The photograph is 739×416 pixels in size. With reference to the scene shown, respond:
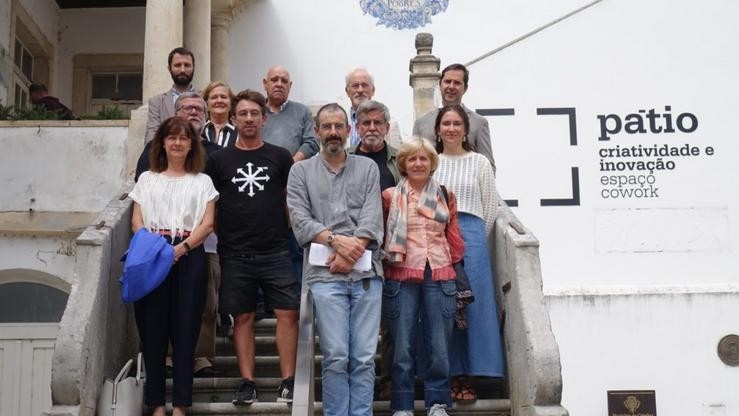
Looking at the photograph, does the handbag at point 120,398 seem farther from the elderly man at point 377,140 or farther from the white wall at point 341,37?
the white wall at point 341,37

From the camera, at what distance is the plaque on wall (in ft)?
51.9

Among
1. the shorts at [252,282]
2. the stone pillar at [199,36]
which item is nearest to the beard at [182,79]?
the shorts at [252,282]

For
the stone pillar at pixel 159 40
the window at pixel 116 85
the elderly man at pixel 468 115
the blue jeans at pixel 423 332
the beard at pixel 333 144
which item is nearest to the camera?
the blue jeans at pixel 423 332

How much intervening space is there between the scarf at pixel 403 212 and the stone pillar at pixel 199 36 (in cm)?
829

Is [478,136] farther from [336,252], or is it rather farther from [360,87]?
[336,252]

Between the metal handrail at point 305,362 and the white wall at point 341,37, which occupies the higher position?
the white wall at point 341,37

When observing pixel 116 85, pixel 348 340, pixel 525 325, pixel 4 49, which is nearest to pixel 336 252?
pixel 348 340

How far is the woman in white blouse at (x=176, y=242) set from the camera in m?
6.93

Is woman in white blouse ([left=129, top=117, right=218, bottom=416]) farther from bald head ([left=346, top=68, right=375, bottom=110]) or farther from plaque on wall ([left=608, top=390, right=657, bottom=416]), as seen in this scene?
plaque on wall ([left=608, top=390, right=657, bottom=416])

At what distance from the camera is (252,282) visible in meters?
7.21

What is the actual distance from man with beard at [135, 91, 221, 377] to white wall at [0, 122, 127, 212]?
462cm

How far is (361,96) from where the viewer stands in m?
8.66

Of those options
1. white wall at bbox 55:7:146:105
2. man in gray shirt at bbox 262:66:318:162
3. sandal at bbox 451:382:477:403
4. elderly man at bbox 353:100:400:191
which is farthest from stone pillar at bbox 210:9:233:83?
sandal at bbox 451:382:477:403

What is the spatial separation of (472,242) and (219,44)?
1052 cm
